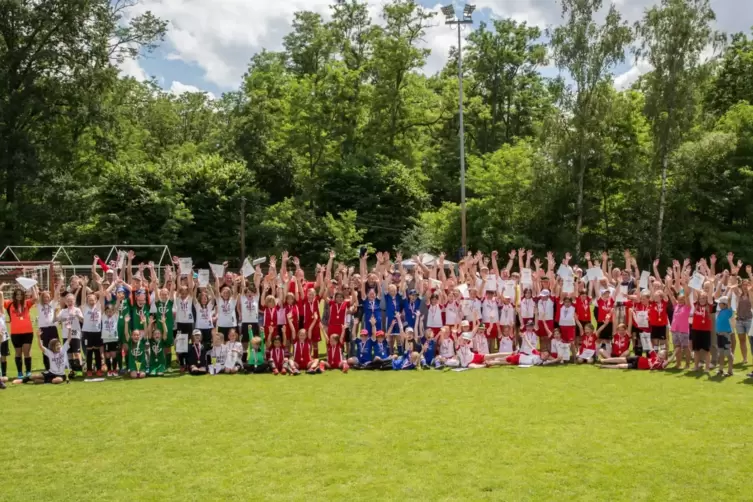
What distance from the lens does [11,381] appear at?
11781 millimetres

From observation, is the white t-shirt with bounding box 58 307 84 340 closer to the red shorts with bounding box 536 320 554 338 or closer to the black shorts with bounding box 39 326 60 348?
the black shorts with bounding box 39 326 60 348

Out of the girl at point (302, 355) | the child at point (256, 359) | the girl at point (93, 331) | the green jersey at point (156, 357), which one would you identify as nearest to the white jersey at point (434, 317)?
the girl at point (302, 355)

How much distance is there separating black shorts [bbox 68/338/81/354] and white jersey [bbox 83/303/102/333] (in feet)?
0.85

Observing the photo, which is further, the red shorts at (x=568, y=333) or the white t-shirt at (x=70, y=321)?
the red shorts at (x=568, y=333)

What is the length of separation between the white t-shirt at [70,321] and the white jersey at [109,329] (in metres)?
0.45

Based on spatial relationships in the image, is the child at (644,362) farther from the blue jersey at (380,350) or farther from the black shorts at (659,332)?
the blue jersey at (380,350)

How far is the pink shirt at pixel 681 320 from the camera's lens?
483 inches

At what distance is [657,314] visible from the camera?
1280 cm

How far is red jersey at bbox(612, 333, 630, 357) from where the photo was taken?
13.1 metres

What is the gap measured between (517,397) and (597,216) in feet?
97.6

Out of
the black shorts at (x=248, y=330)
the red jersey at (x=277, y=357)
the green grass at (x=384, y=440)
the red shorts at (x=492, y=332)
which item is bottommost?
the green grass at (x=384, y=440)

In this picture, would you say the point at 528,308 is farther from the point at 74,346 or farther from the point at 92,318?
the point at 74,346

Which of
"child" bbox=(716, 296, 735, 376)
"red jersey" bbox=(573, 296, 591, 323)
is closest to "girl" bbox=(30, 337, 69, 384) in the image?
"red jersey" bbox=(573, 296, 591, 323)

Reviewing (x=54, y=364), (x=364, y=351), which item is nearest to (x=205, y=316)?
(x=54, y=364)
